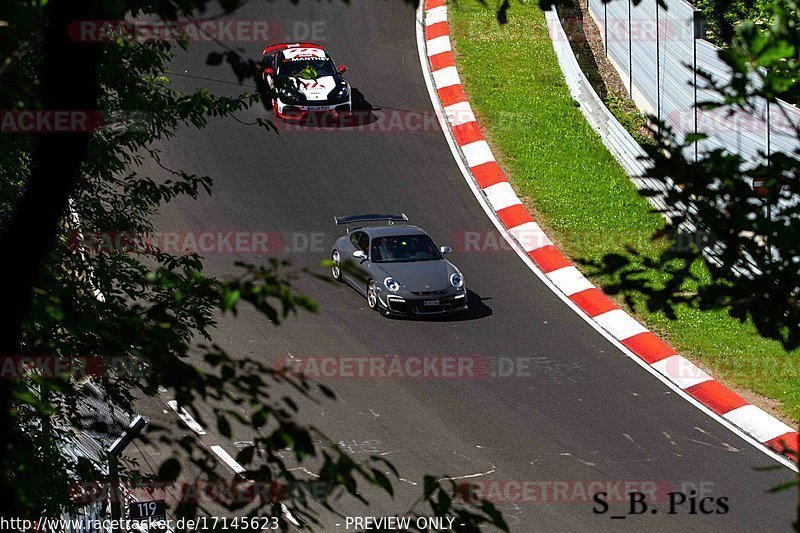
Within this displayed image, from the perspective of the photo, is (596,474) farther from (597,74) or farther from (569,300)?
(597,74)

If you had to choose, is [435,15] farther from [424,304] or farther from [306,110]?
[424,304]

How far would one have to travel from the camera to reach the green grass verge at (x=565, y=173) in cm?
1498

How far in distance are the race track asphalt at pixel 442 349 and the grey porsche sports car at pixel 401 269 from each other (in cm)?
30

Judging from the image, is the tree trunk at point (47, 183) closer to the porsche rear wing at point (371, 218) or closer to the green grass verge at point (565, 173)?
the green grass verge at point (565, 173)

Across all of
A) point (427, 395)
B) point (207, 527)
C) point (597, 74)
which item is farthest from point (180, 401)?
point (597, 74)

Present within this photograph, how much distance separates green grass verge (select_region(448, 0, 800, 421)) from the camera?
590 inches

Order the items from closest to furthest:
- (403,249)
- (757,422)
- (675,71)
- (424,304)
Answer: (757,422)
(424,304)
(403,249)
(675,71)

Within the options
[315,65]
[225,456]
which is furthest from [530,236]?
[225,456]

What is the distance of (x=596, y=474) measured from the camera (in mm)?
12117

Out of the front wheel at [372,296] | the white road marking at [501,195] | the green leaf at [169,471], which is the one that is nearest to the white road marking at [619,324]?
the front wheel at [372,296]

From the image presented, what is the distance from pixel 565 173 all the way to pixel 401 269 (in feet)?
16.9

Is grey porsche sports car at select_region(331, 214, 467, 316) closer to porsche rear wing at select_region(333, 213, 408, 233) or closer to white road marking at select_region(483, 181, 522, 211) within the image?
porsche rear wing at select_region(333, 213, 408, 233)

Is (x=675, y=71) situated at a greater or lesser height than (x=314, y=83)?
lesser

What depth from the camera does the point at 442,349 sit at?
589 inches
